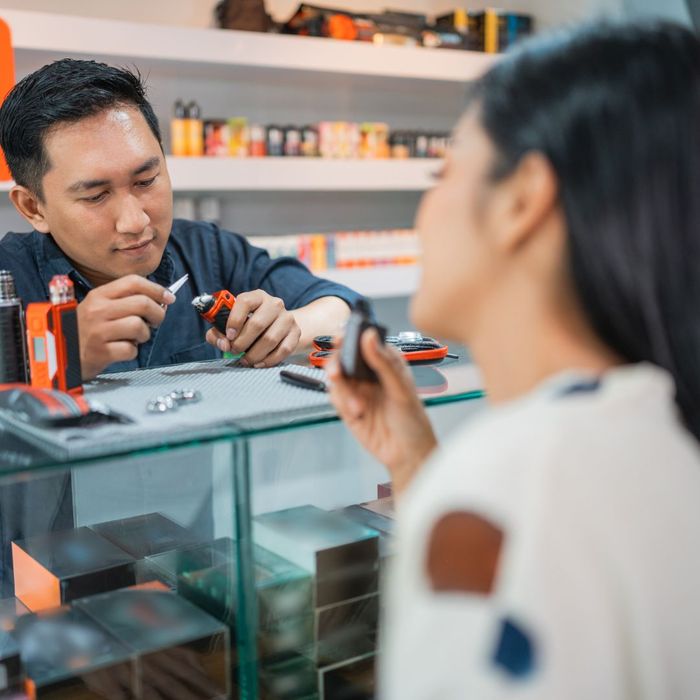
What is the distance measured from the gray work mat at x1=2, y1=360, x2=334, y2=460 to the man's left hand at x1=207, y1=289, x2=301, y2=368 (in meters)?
0.03

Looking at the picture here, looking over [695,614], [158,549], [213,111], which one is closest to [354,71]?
[213,111]

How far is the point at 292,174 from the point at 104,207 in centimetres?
190

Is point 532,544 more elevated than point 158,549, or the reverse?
point 532,544

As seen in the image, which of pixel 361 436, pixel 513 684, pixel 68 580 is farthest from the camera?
pixel 68 580

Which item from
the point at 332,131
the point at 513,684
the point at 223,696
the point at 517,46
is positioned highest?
the point at 332,131

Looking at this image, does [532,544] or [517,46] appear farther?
[517,46]

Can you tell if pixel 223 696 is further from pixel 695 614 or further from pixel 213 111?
pixel 213 111

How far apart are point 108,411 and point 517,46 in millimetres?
581

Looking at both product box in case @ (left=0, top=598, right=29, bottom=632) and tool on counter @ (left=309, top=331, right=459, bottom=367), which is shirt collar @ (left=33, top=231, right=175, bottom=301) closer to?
tool on counter @ (left=309, top=331, right=459, bottom=367)

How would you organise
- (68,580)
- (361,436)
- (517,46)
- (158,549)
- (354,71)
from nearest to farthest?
(517,46)
(361,436)
(68,580)
(158,549)
(354,71)

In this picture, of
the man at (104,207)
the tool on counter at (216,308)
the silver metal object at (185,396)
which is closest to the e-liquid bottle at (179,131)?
the man at (104,207)

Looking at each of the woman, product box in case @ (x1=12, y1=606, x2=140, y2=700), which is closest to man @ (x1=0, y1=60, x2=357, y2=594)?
product box in case @ (x1=12, y1=606, x2=140, y2=700)

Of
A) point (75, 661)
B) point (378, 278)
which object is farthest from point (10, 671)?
point (378, 278)

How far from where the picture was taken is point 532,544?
0.52 metres
